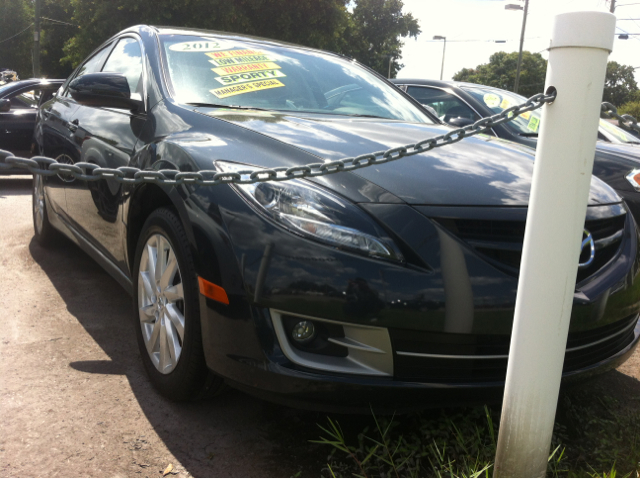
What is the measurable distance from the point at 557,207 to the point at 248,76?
1.96 meters

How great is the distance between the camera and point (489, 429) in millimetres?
2100

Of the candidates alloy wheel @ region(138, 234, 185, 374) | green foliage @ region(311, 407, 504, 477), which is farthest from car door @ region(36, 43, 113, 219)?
green foliage @ region(311, 407, 504, 477)

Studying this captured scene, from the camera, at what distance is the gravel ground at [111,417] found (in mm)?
2055

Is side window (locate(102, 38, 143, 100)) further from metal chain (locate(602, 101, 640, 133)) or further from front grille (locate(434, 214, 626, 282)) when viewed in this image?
metal chain (locate(602, 101, 640, 133))

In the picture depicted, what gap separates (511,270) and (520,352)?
0.42 meters

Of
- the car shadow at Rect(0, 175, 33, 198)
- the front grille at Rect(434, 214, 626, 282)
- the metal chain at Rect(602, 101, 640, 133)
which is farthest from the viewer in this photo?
the car shadow at Rect(0, 175, 33, 198)

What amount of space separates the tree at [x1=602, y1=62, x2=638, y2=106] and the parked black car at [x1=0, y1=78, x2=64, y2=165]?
81685 millimetres

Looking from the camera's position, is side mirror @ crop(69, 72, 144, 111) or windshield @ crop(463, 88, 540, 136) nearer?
side mirror @ crop(69, 72, 144, 111)

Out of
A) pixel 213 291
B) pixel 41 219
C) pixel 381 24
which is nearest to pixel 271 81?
pixel 213 291

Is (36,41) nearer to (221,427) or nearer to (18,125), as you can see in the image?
(18,125)

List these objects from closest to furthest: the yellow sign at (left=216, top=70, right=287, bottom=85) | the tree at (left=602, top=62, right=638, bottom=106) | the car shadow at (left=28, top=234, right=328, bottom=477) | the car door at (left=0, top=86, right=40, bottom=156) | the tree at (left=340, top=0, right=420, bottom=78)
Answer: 1. the car shadow at (left=28, top=234, right=328, bottom=477)
2. the yellow sign at (left=216, top=70, right=287, bottom=85)
3. the car door at (left=0, top=86, right=40, bottom=156)
4. the tree at (left=340, top=0, right=420, bottom=78)
5. the tree at (left=602, top=62, right=638, bottom=106)

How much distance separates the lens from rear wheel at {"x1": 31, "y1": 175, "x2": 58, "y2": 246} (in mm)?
4480

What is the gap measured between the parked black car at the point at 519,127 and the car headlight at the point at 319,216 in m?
2.49

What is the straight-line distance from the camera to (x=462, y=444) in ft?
6.69
